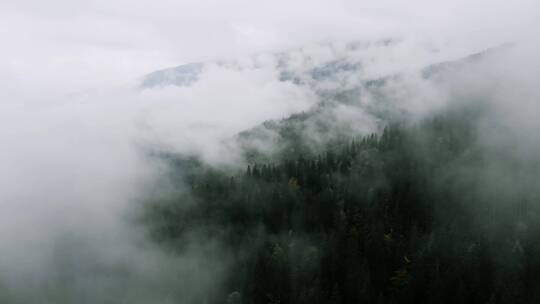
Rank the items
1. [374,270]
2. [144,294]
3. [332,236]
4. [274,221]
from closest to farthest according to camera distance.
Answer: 1. [374,270]
2. [332,236]
3. [144,294]
4. [274,221]

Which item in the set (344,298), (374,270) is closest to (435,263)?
(374,270)

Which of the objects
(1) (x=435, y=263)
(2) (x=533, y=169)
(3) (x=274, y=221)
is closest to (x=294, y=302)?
(1) (x=435, y=263)

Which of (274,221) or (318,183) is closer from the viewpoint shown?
(274,221)

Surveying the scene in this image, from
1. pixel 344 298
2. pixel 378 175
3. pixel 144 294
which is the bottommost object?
pixel 144 294

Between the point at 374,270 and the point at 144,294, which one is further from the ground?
the point at 374,270

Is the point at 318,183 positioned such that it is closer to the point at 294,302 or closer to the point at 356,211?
the point at 356,211

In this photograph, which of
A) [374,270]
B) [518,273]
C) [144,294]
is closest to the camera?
[518,273]
